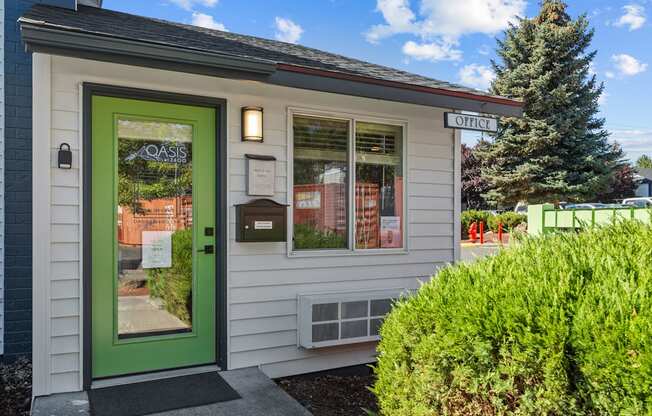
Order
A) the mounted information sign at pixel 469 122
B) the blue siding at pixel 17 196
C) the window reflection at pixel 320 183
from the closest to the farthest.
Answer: the blue siding at pixel 17 196 < the window reflection at pixel 320 183 < the mounted information sign at pixel 469 122

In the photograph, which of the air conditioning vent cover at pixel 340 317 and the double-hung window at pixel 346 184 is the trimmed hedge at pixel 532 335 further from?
the double-hung window at pixel 346 184

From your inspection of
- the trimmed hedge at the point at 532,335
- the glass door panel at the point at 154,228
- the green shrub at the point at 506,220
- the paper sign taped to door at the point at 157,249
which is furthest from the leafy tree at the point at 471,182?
the trimmed hedge at the point at 532,335

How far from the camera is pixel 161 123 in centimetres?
384

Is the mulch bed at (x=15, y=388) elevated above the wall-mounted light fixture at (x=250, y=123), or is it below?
below

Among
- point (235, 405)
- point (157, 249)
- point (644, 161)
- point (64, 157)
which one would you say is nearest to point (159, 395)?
point (235, 405)

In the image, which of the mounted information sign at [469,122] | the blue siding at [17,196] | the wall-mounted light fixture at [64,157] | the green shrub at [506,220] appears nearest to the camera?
the wall-mounted light fixture at [64,157]

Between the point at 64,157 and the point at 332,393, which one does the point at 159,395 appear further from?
the point at 64,157

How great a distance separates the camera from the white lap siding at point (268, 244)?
135 inches

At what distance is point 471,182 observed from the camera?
2531cm

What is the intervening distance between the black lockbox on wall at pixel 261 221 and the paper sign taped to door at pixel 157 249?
1.72 feet

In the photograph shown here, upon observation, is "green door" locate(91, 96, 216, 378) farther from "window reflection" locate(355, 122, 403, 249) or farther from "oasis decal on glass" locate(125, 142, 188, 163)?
"window reflection" locate(355, 122, 403, 249)

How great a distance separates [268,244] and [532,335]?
272 cm

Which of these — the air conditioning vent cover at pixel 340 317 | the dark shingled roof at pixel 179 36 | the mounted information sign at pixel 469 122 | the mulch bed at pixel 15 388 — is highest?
the dark shingled roof at pixel 179 36

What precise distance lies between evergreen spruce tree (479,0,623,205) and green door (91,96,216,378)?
16.0 m
